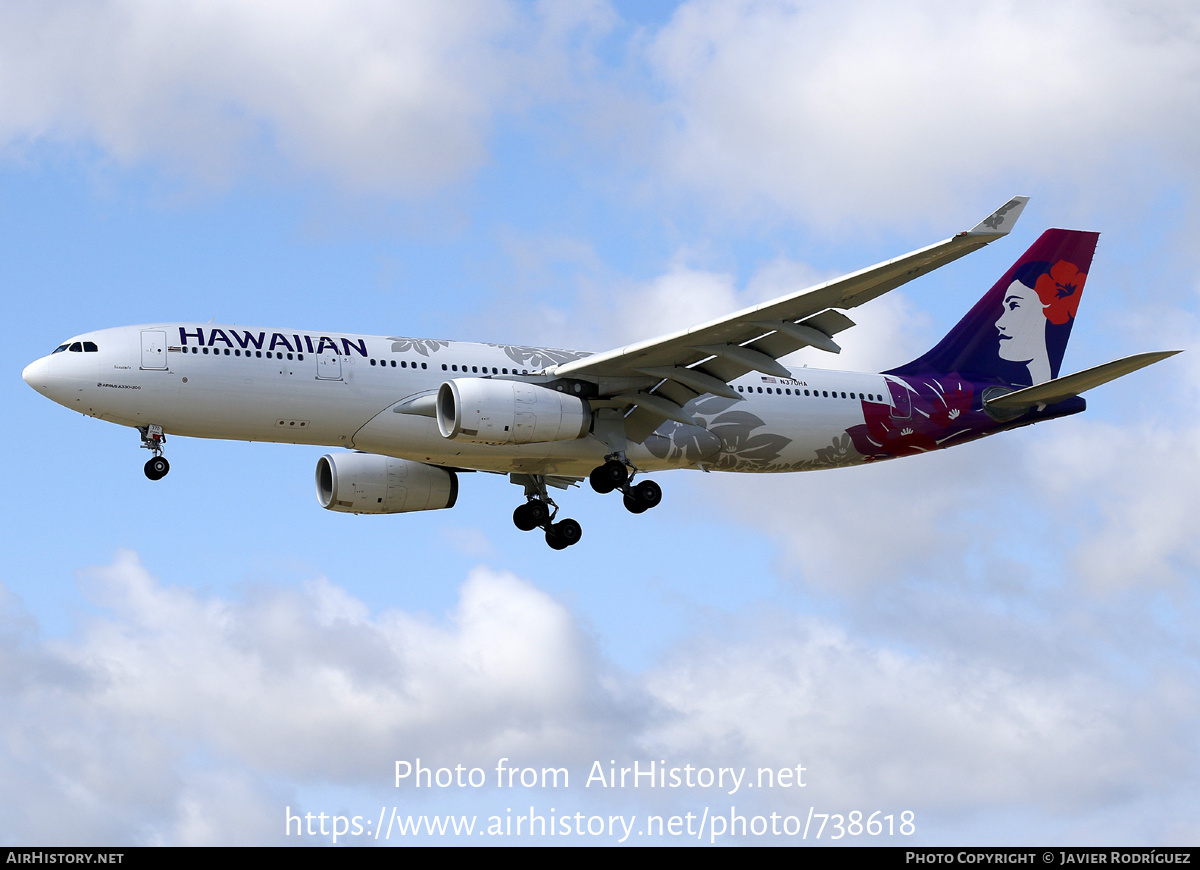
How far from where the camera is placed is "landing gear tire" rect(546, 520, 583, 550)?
37.7 metres

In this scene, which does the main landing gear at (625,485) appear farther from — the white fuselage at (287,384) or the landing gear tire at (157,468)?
the landing gear tire at (157,468)

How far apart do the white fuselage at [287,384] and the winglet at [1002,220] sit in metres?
11.1

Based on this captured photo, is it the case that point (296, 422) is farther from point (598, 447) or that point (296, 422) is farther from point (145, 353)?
point (598, 447)

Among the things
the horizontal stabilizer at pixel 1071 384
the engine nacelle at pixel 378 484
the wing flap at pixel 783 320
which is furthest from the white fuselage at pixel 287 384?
the horizontal stabilizer at pixel 1071 384

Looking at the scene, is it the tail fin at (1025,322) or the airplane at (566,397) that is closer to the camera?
the airplane at (566,397)

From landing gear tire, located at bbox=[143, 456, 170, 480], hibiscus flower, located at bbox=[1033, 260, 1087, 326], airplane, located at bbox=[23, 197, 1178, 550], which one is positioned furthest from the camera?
hibiscus flower, located at bbox=[1033, 260, 1087, 326]

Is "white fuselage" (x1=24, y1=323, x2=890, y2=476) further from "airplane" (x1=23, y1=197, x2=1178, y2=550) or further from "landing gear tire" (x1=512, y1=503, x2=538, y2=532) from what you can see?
"landing gear tire" (x1=512, y1=503, x2=538, y2=532)

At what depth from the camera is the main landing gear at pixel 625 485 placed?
33875 millimetres

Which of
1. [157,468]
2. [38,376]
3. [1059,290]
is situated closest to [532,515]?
[157,468]

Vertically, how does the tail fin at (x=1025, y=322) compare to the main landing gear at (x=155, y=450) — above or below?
above

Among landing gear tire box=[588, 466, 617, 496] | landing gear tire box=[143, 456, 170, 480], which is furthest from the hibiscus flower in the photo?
landing gear tire box=[143, 456, 170, 480]

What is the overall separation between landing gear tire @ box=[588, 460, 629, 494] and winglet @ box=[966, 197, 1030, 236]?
11.1m

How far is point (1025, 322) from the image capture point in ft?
131

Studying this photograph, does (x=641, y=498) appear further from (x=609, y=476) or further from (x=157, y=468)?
(x=157, y=468)
